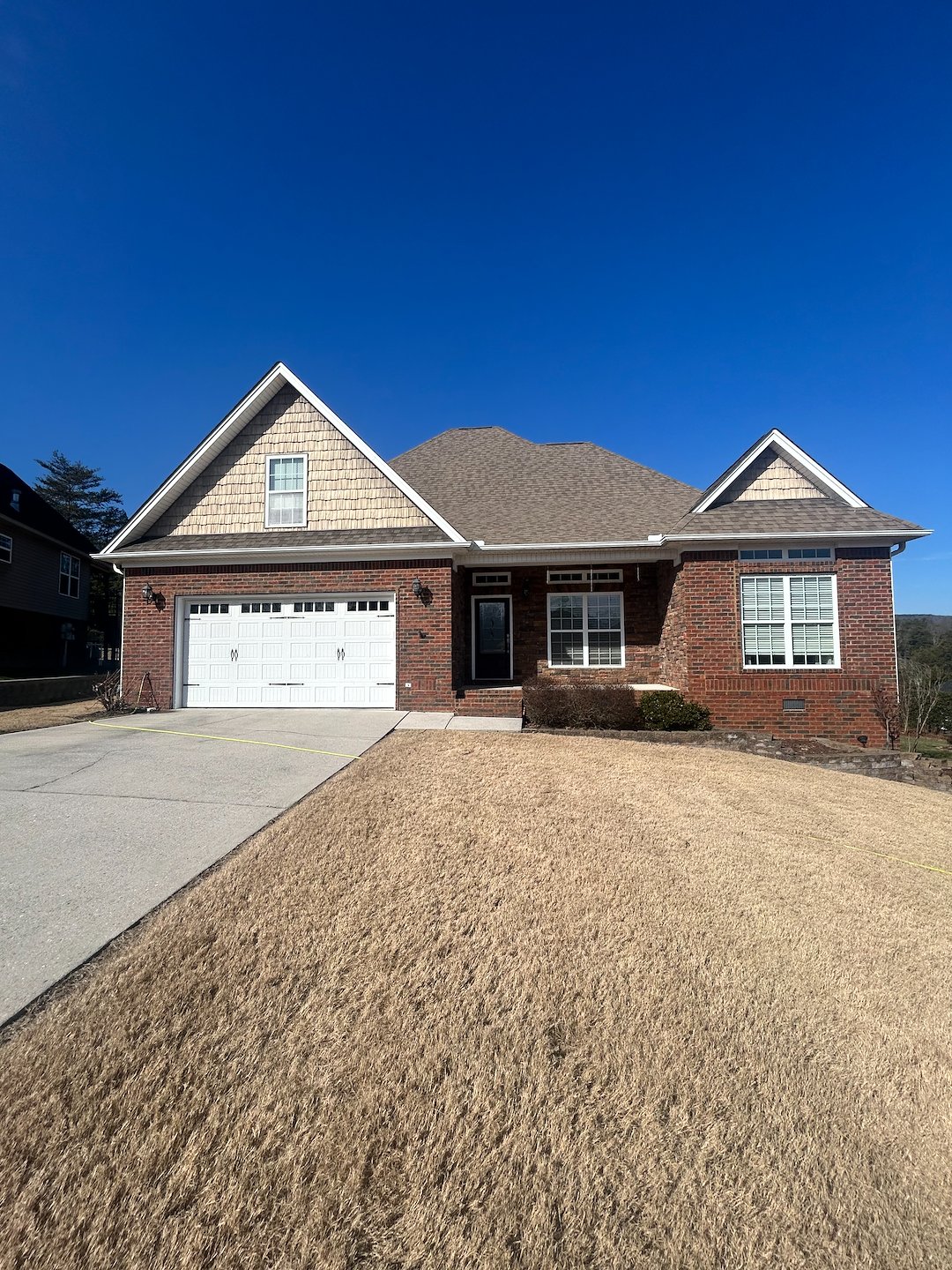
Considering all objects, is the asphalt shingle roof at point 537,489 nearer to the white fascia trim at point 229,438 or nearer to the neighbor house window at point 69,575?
the white fascia trim at point 229,438

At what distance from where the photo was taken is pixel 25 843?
4.43 meters

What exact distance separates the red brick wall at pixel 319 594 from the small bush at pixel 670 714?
380 cm

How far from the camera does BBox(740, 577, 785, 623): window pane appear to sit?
36.8 feet

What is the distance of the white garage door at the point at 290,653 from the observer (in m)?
11.7

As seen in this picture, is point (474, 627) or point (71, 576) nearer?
point (474, 627)

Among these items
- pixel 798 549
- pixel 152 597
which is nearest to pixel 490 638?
pixel 798 549

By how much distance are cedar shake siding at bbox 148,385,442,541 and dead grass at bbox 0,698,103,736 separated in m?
A: 4.10

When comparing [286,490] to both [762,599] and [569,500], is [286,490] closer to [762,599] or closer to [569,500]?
[569,500]

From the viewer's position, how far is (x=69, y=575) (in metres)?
26.2

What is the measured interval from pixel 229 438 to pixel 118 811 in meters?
9.69

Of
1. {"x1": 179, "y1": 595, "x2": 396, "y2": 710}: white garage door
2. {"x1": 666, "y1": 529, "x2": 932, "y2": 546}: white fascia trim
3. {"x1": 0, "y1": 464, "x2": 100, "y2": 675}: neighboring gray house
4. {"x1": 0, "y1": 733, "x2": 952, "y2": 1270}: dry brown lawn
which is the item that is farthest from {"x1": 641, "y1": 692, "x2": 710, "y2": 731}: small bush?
{"x1": 0, "y1": 464, "x2": 100, "y2": 675}: neighboring gray house

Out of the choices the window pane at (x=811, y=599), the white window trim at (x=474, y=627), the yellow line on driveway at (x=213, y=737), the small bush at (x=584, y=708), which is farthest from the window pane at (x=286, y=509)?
the window pane at (x=811, y=599)

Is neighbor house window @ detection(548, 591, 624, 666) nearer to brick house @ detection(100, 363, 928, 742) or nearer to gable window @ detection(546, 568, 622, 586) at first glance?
brick house @ detection(100, 363, 928, 742)

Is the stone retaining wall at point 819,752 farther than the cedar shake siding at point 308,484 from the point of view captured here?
No
